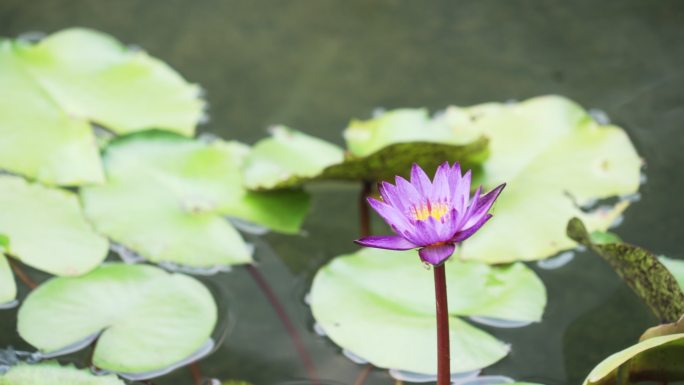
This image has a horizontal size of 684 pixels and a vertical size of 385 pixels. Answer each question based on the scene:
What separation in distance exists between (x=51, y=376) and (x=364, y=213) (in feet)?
2.22

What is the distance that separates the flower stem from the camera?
3.15 feet

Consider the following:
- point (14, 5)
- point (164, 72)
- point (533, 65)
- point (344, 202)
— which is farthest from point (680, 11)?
point (14, 5)

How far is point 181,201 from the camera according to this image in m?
1.66

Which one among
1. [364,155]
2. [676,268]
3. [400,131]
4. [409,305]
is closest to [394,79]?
[400,131]

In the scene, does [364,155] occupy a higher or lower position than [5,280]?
higher

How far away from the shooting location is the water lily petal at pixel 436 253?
3.00ft

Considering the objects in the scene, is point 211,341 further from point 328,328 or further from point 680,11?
point 680,11

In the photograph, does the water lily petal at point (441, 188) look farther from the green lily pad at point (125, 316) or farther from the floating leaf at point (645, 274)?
the green lily pad at point (125, 316)

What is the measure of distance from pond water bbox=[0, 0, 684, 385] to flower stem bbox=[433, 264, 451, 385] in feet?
1.22

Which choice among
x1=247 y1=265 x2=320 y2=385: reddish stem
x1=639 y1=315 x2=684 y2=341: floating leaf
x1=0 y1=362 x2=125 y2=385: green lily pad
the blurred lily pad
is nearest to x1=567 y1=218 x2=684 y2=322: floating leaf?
x1=639 y1=315 x2=684 y2=341: floating leaf

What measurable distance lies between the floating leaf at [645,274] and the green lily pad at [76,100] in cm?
94

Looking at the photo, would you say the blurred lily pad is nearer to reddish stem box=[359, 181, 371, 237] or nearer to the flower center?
reddish stem box=[359, 181, 371, 237]

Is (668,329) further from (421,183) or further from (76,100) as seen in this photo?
(76,100)

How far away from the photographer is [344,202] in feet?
5.68
